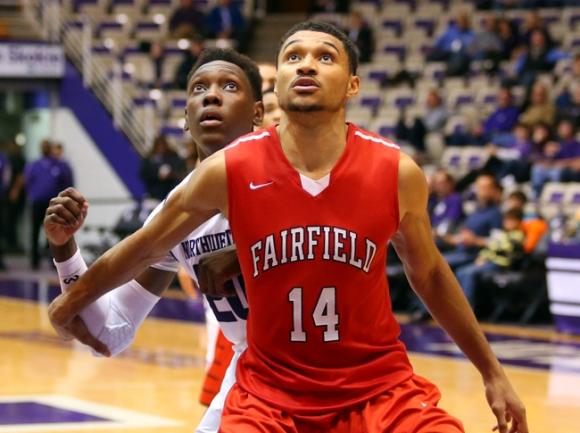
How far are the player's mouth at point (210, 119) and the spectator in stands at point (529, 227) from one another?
9.02 metres

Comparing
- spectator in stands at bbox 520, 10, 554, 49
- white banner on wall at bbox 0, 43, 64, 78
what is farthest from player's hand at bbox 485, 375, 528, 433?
white banner on wall at bbox 0, 43, 64, 78

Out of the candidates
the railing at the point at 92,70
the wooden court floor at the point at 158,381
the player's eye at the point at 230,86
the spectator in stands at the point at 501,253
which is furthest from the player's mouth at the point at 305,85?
the railing at the point at 92,70

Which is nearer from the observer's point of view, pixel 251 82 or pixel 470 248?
pixel 251 82

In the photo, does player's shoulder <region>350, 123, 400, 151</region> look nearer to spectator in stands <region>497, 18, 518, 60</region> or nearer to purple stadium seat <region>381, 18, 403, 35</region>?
spectator in stands <region>497, 18, 518, 60</region>

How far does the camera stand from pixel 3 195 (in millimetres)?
22125

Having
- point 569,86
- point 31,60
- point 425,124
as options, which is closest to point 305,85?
point 569,86

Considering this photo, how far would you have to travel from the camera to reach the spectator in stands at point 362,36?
2088 cm

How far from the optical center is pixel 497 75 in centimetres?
1909

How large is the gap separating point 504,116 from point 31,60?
329 inches

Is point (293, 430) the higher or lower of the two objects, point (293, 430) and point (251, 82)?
the lower

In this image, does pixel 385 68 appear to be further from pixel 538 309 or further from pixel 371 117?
pixel 538 309

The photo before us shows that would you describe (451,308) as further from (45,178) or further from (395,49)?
(395,49)

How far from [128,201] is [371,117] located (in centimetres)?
439

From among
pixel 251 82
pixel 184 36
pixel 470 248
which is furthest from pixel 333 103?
pixel 184 36
